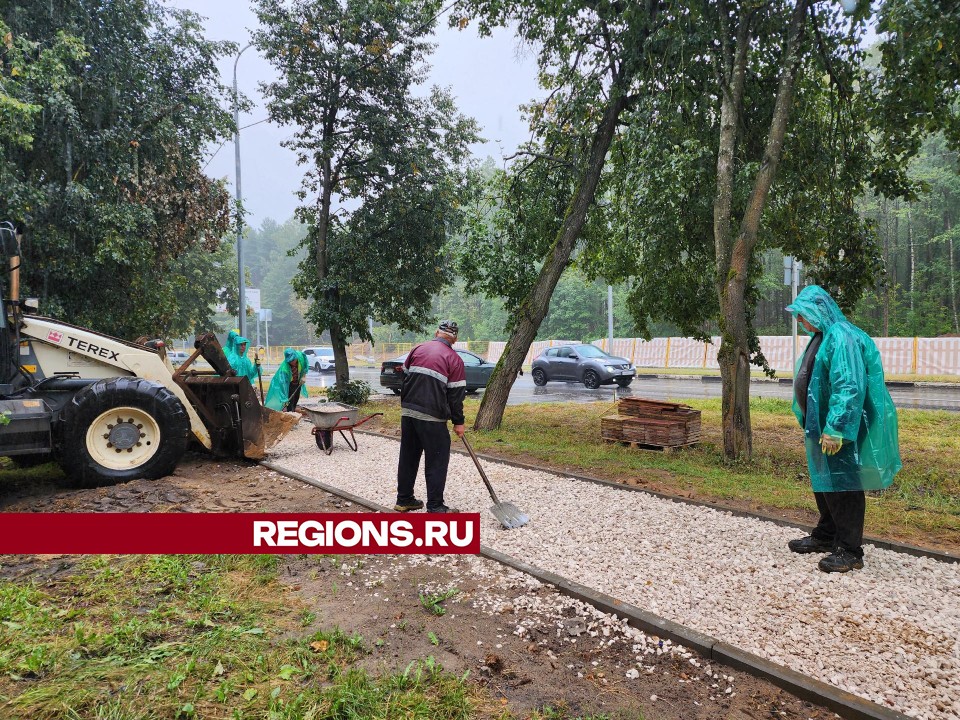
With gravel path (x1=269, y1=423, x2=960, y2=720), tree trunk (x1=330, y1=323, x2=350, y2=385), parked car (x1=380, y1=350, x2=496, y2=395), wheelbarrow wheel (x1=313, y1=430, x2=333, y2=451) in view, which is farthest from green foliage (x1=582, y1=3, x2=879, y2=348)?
parked car (x1=380, y1=350, x2=496, y2=395)

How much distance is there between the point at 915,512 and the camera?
627cm

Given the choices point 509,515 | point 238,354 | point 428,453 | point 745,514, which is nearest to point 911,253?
point 745,514

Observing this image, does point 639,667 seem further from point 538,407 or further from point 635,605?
point 538,407

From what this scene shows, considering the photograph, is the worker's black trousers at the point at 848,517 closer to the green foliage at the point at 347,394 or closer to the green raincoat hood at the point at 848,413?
the green raincoat hood at the point at 848,413

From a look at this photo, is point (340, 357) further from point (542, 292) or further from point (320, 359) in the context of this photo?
point (320, 359)

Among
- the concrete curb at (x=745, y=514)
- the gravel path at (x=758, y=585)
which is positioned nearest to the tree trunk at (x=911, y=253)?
the concrete curb at (x=745, y=514)

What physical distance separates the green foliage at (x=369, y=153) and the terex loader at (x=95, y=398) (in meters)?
8.17

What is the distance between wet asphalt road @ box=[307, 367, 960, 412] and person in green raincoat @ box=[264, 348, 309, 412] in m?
8.44

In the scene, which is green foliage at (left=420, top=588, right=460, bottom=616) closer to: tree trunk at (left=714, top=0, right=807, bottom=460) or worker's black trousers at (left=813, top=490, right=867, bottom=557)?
worker's black trousers at (left=813, top=490, right=867, bottom=557)

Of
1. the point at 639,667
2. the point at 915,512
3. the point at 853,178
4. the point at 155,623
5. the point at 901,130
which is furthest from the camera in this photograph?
the point at 853,178

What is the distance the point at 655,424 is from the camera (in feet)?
32.4

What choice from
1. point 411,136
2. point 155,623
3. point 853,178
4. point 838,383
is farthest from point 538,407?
point 155,623

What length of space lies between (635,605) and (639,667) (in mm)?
640

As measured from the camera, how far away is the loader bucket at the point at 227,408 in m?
8.15
